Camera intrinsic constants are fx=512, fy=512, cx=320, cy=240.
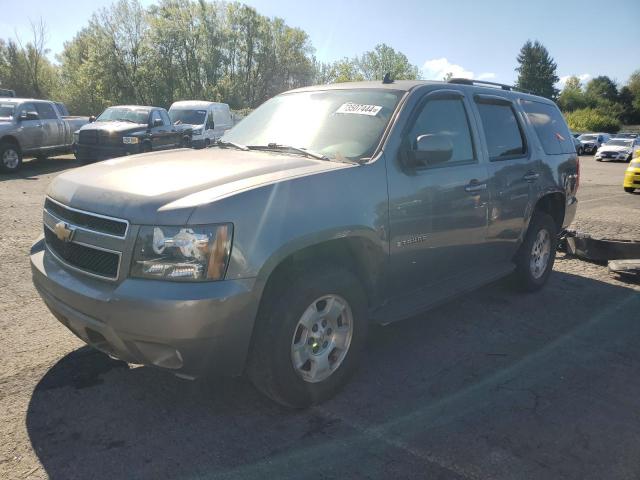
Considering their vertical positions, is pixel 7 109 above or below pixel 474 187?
Result: above

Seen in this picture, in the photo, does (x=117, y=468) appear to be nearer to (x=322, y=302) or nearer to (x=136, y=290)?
(x=136, y=290)

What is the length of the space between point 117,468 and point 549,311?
4.15m

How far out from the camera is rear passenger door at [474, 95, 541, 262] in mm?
4441

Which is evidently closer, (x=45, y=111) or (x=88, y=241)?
(x=88, y=241)

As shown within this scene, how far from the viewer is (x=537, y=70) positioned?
87.6 meters

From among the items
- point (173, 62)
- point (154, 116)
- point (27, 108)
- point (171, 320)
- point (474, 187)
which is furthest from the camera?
point (173, 62)

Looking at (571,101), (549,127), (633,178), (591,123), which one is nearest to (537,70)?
(571,101)

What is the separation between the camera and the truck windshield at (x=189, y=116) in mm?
18344

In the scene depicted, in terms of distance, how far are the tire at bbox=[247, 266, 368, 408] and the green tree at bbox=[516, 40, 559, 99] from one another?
93432mm

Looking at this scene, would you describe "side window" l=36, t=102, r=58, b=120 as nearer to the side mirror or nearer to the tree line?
the side mirror

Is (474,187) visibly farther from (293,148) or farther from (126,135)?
(126,135)

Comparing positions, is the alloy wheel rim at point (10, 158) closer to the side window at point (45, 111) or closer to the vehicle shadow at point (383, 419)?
the side window at point (45, 111)

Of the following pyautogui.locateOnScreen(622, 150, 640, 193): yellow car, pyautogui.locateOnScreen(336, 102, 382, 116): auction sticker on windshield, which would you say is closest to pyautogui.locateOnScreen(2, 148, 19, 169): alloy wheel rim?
pyautogui.locateOnScreen(336, 102, 382, 116): auction sticker on windshield

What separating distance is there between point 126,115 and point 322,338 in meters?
15.1
